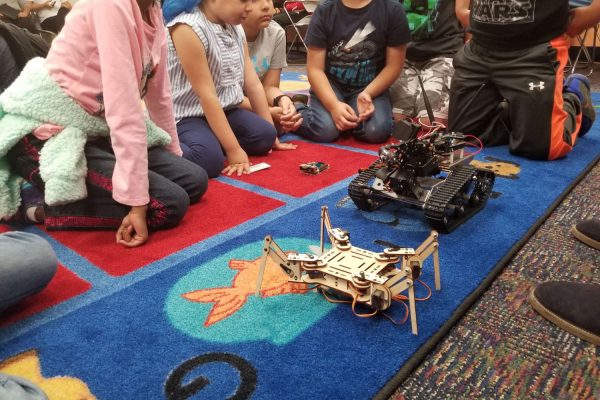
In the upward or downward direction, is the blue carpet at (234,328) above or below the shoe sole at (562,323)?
above

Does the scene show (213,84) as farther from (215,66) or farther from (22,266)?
(22,266)

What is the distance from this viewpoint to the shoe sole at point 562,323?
738mm

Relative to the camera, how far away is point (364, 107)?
76.0 inches

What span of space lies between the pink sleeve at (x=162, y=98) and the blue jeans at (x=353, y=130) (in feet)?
2.49

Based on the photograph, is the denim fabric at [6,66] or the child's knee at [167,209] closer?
the child's knee at [167,209]

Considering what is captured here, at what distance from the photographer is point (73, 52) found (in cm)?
110

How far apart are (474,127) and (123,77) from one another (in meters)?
1.37

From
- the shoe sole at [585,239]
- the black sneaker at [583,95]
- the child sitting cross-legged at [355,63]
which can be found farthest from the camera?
the child sitting cross-legged at [355,63]

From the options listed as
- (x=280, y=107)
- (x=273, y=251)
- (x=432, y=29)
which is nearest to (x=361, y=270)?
(x=273, y=251)

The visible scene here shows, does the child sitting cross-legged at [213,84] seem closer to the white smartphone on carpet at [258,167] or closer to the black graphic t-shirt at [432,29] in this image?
the white smartphone on carpet at [258,167]

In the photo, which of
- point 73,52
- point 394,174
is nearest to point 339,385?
point 394,174

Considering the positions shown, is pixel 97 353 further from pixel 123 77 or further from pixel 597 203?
pixel 597 203

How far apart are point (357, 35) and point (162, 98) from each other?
3.35 feet

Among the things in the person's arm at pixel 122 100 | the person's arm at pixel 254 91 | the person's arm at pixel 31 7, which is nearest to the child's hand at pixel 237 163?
the person's arm at pixel 254 91
